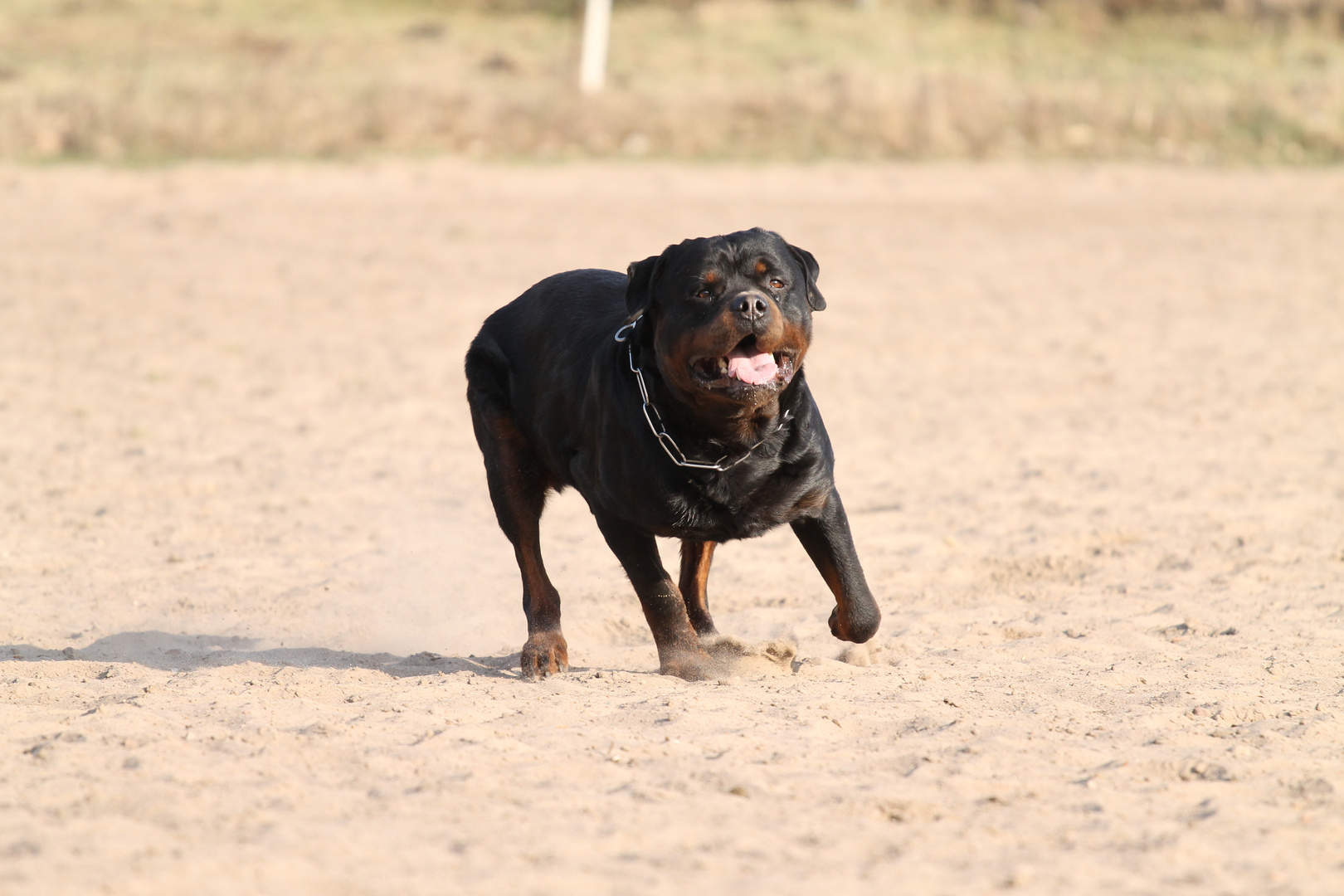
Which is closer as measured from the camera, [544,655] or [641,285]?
[641,285]

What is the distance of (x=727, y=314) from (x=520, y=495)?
1423 mm

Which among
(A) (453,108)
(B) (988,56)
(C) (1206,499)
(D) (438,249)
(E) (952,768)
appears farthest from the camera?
(B) (988,56)

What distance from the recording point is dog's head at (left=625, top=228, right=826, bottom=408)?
4227mm

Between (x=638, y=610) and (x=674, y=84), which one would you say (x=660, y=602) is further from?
(x=674, y=84)

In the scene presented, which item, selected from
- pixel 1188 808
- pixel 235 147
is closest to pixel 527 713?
pixel 1188 808

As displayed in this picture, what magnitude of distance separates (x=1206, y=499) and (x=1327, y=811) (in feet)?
12.2

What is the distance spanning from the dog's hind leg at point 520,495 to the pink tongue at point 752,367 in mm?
1325

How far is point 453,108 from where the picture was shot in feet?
60.6

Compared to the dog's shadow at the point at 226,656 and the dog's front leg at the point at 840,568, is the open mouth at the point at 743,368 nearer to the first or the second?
the dog's front leg at the point at 840,568

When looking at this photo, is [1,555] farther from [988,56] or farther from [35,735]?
[988,56]

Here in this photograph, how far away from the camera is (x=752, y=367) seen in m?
4.25

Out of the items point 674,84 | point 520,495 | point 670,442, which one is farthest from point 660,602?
point 674,84

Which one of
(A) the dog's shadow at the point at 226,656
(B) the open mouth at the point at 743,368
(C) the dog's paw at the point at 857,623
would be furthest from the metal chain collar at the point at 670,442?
(A) the dog's shadow at the point at 226,656

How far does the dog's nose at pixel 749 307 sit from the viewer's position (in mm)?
4211
